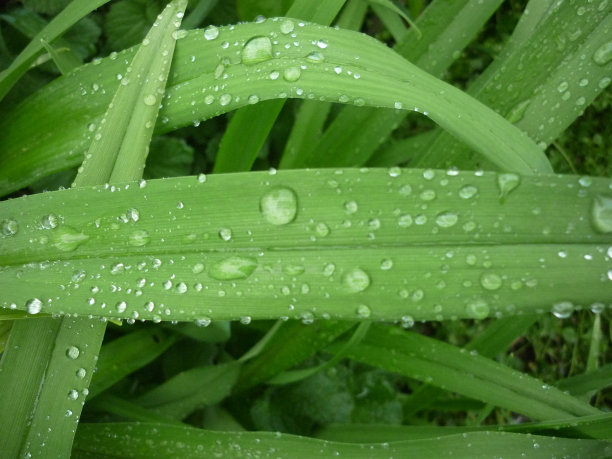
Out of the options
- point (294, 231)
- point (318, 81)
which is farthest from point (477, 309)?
point (318, 81)

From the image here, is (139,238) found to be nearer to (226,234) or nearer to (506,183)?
(226,234)

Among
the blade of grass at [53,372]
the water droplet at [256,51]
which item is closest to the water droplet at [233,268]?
the blade of grass at [53,372]

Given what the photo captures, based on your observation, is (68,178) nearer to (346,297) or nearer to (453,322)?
(346,297)

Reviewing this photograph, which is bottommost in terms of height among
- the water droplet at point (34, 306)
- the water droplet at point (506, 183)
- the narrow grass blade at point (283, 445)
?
the narrow grass blade at point (283, 445)

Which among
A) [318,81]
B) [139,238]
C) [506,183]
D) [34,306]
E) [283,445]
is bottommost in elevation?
[283,445]

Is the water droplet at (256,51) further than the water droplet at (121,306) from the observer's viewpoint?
Yes

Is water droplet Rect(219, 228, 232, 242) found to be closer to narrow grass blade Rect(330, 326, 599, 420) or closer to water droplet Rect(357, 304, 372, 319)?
water droplet Rect(357, 304, 372, 319)

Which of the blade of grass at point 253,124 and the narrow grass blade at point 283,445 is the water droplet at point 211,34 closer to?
the blade of grass at point 253,124
